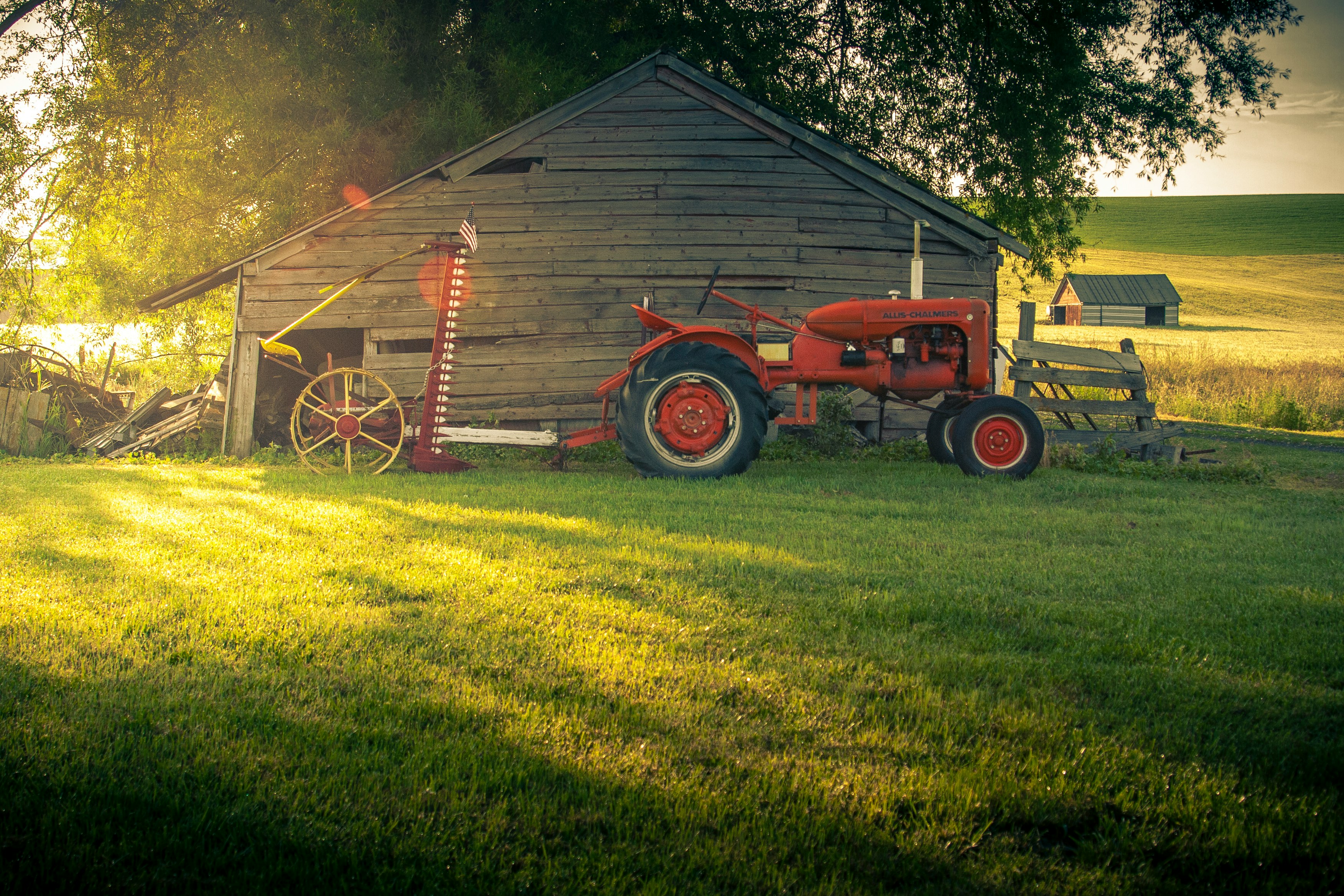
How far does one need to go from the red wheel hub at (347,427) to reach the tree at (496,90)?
321 inches

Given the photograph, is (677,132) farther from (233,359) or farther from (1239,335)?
(1239,335)

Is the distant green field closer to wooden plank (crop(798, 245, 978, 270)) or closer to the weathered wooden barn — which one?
wooden plank (crop(798, 245, 978, 270))

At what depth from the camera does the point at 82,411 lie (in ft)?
46.1

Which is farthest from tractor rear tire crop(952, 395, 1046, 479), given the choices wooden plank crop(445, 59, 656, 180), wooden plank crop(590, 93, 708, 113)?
wooden plank crop(445, 59, 656, 180)

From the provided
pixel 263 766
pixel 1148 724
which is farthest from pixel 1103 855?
pixel 263 766

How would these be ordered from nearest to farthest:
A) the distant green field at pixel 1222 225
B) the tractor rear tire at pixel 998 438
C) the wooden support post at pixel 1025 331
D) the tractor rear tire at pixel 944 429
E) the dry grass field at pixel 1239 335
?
the tractor rear tire at pixel 998 438
the tractor rear tire at pixel 944 429
the wooden support post at pixel 1025 331
the dry grass field at pixel 1239 335
the distant green field at pixel 1222 225

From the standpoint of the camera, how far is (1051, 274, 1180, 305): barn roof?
2101 inches

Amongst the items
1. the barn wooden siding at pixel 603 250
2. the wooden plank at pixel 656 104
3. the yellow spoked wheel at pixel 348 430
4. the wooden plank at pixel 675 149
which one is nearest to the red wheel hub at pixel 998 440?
the barn wooden siding at pixel 603 250

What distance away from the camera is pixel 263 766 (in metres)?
2.41

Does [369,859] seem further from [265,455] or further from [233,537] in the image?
[265,455]

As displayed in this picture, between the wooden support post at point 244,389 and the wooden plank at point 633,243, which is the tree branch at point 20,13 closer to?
the wooden plank at point 633,243

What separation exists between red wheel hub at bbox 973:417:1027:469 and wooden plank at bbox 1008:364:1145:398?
1.71 metres

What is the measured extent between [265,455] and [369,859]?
10817 millimetres

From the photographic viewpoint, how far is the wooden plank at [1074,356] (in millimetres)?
10547
